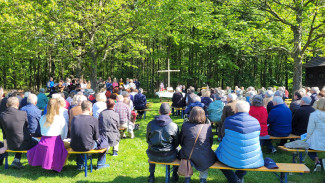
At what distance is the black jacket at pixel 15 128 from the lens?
17.2 feet

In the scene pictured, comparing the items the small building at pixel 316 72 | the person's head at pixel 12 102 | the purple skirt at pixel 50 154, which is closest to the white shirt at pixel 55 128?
the purple skirt at pixel 50 154

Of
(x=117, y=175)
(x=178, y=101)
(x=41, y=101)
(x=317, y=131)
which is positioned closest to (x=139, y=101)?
(x=178, y=101)

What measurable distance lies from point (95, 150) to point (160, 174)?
4.96ft

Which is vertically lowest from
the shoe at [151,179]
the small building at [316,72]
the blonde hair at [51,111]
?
the shoe at [151,179]

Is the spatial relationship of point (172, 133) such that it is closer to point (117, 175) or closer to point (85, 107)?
point (117, 175)

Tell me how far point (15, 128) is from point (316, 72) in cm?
2780

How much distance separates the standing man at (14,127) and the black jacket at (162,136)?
293 centimetres

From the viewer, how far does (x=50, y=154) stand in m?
4.96


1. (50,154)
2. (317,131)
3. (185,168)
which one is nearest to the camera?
(185,168)

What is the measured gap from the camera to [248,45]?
476 inches

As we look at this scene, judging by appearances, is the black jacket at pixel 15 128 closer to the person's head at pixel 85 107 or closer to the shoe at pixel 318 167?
the person's head at pixel 85 107

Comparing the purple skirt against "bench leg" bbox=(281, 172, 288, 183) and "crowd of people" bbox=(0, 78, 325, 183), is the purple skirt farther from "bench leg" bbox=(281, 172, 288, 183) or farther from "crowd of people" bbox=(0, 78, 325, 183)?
"bench leg" bbox=(281, 172, 288, 183)

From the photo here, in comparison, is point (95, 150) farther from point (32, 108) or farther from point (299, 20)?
point (299, 20)

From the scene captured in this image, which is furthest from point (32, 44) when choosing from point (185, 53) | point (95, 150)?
point (185, 53)
